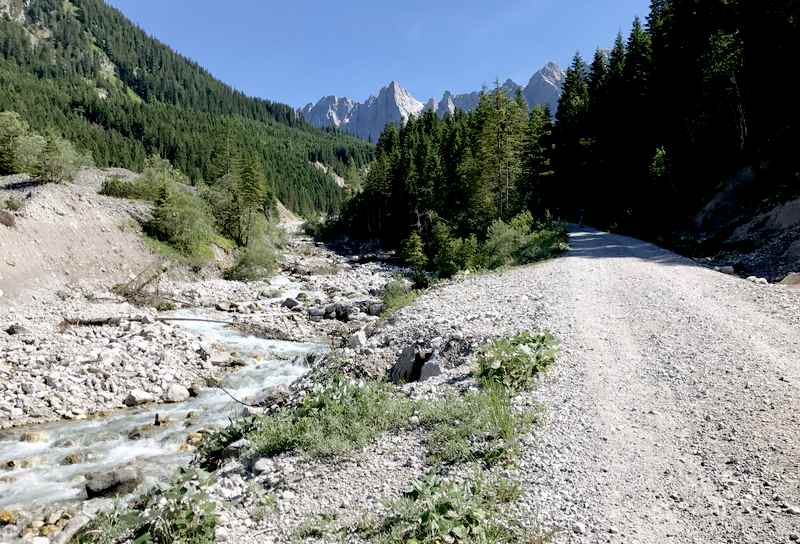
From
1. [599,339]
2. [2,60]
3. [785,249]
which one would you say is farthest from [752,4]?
[2,60]

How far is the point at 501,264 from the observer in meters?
27.7

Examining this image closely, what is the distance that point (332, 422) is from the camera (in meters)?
8.74

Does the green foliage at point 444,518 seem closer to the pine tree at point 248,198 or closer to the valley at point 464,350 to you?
the valley at point 464,350

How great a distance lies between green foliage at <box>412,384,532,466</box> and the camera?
7.23 meters

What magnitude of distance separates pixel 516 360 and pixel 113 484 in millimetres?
9164

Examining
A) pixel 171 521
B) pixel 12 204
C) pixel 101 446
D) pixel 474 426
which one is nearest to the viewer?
pixel 171 521

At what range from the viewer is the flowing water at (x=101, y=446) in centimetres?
1112

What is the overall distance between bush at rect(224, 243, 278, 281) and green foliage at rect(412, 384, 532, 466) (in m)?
36.4

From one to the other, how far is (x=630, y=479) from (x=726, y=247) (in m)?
23.8

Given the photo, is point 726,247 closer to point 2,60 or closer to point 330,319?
point 330,319

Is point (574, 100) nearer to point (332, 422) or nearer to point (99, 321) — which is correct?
point (99, 321)

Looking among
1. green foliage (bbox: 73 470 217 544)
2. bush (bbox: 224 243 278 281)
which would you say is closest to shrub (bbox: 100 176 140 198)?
bush (bbox: 224 243 278 281)

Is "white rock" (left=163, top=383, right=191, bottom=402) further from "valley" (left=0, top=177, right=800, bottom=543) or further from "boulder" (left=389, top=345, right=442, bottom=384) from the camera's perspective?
"boulder" (left=389, top=345, right=442, bottom=384)

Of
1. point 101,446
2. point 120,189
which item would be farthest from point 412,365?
point 120,189
